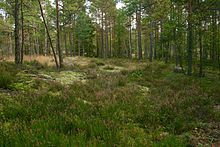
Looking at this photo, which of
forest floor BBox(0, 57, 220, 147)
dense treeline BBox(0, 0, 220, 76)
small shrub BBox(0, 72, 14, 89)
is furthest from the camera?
dense treeline BBox(0, 0, 220, 76)

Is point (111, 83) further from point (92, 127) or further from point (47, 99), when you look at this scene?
point (92, 127)

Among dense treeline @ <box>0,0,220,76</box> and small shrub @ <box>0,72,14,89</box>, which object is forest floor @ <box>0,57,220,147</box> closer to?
small shrub @ <box>0,72,14,89</box>

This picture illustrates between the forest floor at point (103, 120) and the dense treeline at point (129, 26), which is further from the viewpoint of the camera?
the dense treeline at point (129, 26)

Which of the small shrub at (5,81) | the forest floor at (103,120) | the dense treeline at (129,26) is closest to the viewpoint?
the forest floor at (103,120)

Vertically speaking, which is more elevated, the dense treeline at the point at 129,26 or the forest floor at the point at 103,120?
the dense treeline at the point at 129,26

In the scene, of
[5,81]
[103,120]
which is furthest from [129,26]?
[103,120]

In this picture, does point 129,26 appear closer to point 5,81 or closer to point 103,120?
point 5,81

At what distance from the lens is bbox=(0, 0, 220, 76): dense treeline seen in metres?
15.8

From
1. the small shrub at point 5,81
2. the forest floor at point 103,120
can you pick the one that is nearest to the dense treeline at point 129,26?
the small shrub at point 5,81

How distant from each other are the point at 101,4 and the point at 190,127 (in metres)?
33.9

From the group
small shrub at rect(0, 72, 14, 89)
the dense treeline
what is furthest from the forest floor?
the dense treeline

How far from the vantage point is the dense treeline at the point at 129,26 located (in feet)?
51.8

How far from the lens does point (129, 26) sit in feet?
153

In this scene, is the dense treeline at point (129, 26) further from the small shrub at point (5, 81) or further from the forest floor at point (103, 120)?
the forest floor at point (103, 120)
